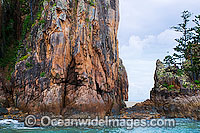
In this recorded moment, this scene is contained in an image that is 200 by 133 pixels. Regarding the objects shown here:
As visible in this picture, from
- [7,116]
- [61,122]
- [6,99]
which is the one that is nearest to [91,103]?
[61,122]

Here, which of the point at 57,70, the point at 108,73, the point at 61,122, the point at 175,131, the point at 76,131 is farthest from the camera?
the point at 108,73

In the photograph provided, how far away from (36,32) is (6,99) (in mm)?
8269

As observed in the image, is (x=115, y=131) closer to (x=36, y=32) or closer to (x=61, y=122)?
(x=61, y=122)

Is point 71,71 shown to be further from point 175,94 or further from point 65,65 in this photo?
point 175,94

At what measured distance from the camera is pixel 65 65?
20.5 metres

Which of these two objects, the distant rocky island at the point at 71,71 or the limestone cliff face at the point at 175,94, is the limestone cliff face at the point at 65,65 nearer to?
the distant rocky island at the point at 71,71

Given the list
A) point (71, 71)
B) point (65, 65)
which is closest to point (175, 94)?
point (71, 71)

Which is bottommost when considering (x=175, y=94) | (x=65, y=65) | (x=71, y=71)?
(x=175, y=94)

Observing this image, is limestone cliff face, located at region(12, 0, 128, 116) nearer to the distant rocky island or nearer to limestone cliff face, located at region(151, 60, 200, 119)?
the distant rocky island

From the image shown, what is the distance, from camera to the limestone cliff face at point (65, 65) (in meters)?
19.5

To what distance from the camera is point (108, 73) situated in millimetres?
24734

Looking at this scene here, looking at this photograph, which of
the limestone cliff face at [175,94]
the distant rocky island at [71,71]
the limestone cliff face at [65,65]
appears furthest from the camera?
the limestone cliff face at [175,94]

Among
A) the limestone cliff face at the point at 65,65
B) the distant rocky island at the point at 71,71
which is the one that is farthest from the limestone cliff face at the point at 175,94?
the limestone cliff face at the point at 65,65

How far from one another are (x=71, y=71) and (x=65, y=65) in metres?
0.99
